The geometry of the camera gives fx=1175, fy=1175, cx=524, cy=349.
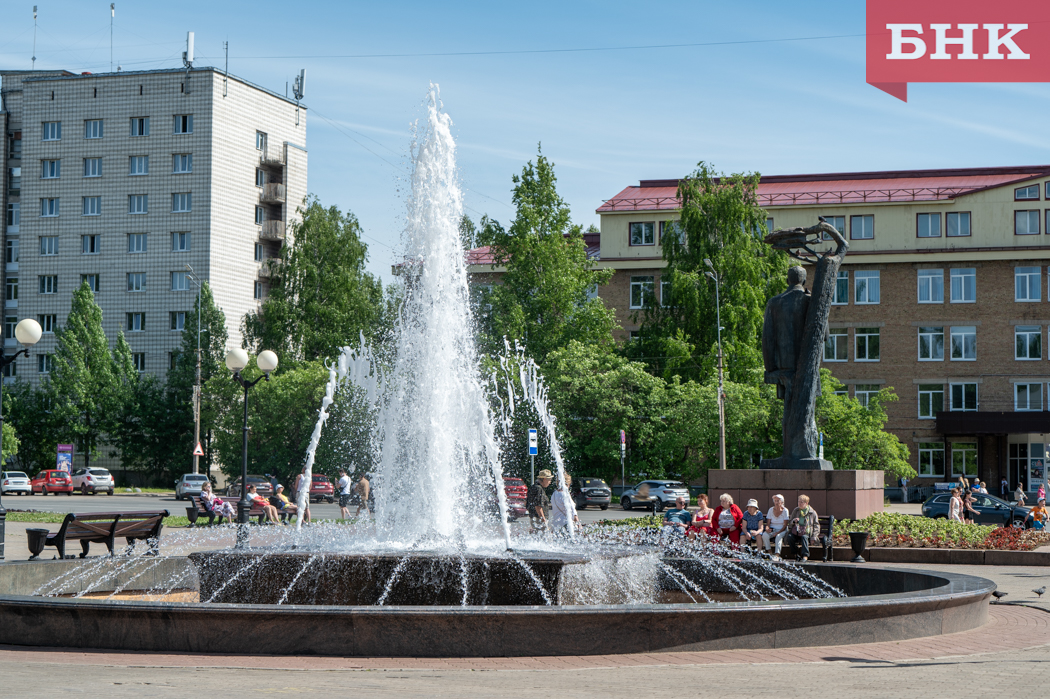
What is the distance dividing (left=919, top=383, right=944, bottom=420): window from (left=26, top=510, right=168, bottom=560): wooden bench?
48151mm

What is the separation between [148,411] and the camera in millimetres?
65562

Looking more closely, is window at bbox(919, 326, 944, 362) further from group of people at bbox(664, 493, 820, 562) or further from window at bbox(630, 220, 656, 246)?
group of people at bbox(664, 493, 820, 562)

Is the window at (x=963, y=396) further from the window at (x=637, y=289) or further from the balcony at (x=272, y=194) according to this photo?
the balcony at (x=272, y=194)

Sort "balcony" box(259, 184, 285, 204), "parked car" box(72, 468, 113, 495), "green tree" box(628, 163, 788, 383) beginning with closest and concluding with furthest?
1. "green tree" box(628, 163, 788, 383)
2. "parked car" box(72, 468, 113, 495)
3. "balcony" box(259, 184, 285, 204)

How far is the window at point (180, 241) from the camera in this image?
68.4 meters

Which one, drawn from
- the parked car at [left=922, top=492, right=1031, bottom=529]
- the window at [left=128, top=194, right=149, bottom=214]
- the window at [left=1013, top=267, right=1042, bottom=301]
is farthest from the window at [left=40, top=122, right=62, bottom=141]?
the parked car at [left=922, top=492, right=1031, bottom=529]

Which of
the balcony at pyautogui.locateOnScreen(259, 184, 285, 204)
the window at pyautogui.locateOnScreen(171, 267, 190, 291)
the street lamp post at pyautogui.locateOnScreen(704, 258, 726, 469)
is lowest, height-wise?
the street lamp post at pyautogui.locateOnScreen(704, 258, 726, 469)

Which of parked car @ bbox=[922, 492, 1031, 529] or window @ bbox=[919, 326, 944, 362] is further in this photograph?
window @ bbox=[919, 326, 944, 362]

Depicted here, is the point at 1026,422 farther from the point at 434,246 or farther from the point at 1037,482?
the point at 434,246

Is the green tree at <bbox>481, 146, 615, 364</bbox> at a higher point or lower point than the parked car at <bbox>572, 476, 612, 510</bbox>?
higher

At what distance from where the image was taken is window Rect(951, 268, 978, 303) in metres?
59.4

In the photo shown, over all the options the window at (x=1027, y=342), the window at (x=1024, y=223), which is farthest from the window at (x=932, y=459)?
the window at (x=1024, y=223)

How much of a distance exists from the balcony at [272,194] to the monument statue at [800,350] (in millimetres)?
54311

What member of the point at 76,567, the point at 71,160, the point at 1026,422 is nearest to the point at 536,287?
the point at 1026,422
